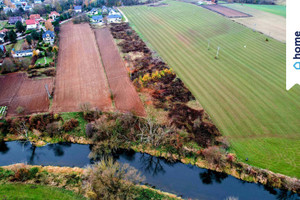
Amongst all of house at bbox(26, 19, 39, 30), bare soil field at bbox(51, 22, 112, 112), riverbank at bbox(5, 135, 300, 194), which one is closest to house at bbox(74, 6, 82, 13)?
house at bbox(26, 19, 39, 30)

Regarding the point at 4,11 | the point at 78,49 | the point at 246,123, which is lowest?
the point at 246,123

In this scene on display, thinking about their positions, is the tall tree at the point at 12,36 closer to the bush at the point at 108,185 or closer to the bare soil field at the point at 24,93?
the bare soil field at the point at 24,93

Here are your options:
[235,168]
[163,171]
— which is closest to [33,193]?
[163,171]

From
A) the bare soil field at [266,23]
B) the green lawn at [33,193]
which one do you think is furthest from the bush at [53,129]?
the bare soil field at [266,23]

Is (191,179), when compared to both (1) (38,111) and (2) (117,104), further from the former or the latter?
(1) (38,111)

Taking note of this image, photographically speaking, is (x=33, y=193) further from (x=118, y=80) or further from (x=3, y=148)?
(x=118, y=80)

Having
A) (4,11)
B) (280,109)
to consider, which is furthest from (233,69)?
(4,11)
